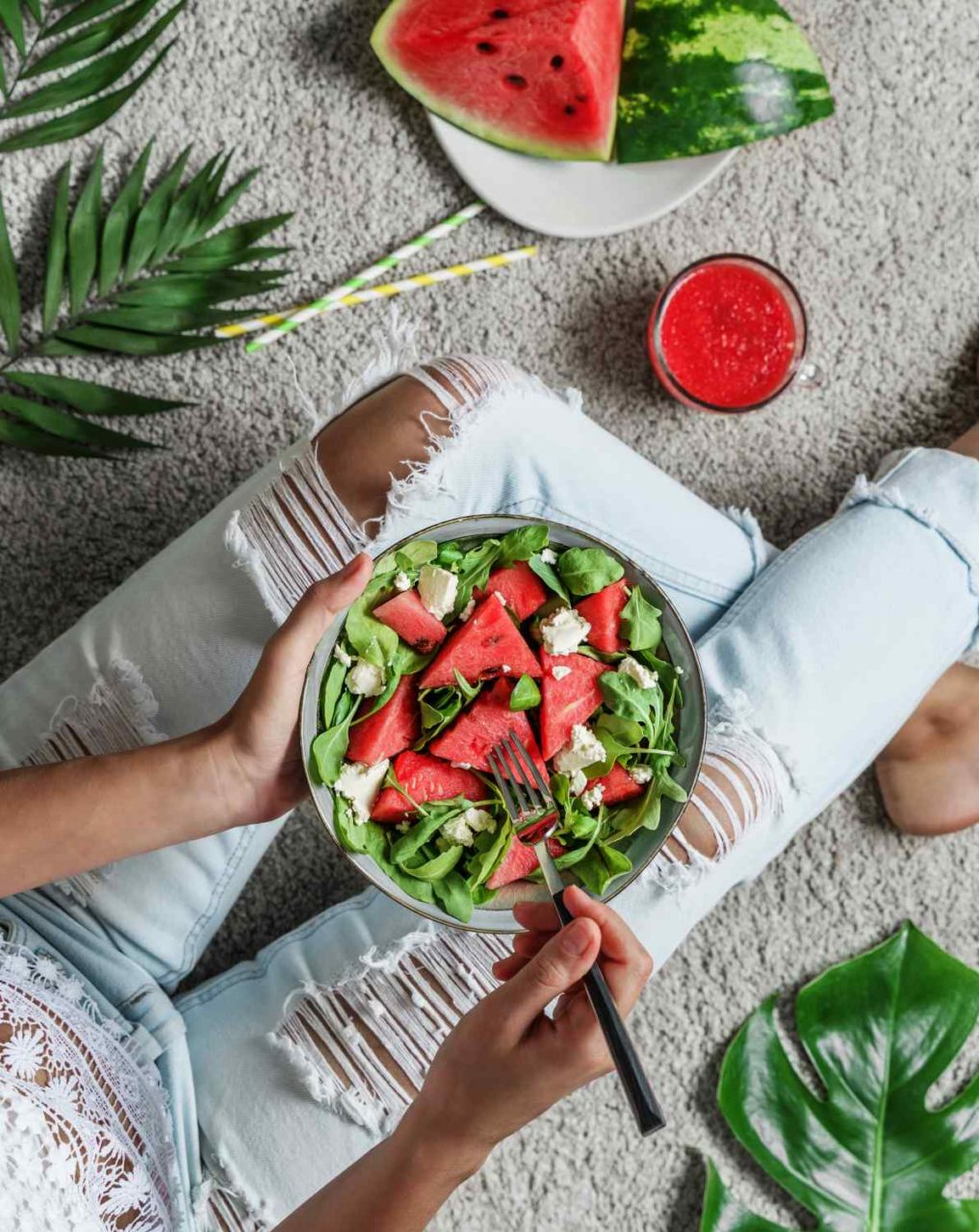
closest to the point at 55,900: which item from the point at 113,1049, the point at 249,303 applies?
the point at 113,1049

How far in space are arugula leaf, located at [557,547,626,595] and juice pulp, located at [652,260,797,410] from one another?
48 centimetres

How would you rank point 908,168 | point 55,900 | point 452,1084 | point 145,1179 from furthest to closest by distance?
point 908,168, point 55,900, point 145,1179, point 452,1084

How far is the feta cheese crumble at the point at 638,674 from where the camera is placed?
0.82 meters

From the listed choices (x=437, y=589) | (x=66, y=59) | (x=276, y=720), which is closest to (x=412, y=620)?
(x=437, y=589)

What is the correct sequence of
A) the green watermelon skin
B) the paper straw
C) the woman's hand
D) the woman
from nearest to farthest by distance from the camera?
the woman's hand < the woman < the green watermelon skin < the paper straw

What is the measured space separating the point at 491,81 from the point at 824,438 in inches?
22.7

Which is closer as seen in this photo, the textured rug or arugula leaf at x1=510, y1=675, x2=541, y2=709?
arugula leaf at x1=510, y1=675, x2=541, y2=709

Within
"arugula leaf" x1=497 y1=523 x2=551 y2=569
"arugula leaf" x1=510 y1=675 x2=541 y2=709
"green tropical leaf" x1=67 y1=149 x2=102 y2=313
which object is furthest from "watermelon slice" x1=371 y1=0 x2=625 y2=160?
"arugula leaf" x1=510 y1=675 x2=541 y2=709

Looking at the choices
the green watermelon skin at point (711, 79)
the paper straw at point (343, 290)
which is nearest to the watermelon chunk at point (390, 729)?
the paper straw at point (343, 290)

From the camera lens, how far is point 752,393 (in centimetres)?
125

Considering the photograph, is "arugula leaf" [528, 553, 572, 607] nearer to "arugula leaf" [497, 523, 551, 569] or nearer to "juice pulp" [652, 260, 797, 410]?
"arugula leaf" [497, 523, 551, 569]

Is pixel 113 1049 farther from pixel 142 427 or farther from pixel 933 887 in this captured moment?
pixel 933 887

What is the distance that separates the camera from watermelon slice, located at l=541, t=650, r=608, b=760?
825 millimetres

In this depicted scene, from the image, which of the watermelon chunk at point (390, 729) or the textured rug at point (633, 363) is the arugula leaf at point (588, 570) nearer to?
the watermelon chunk at point (390, 729)
